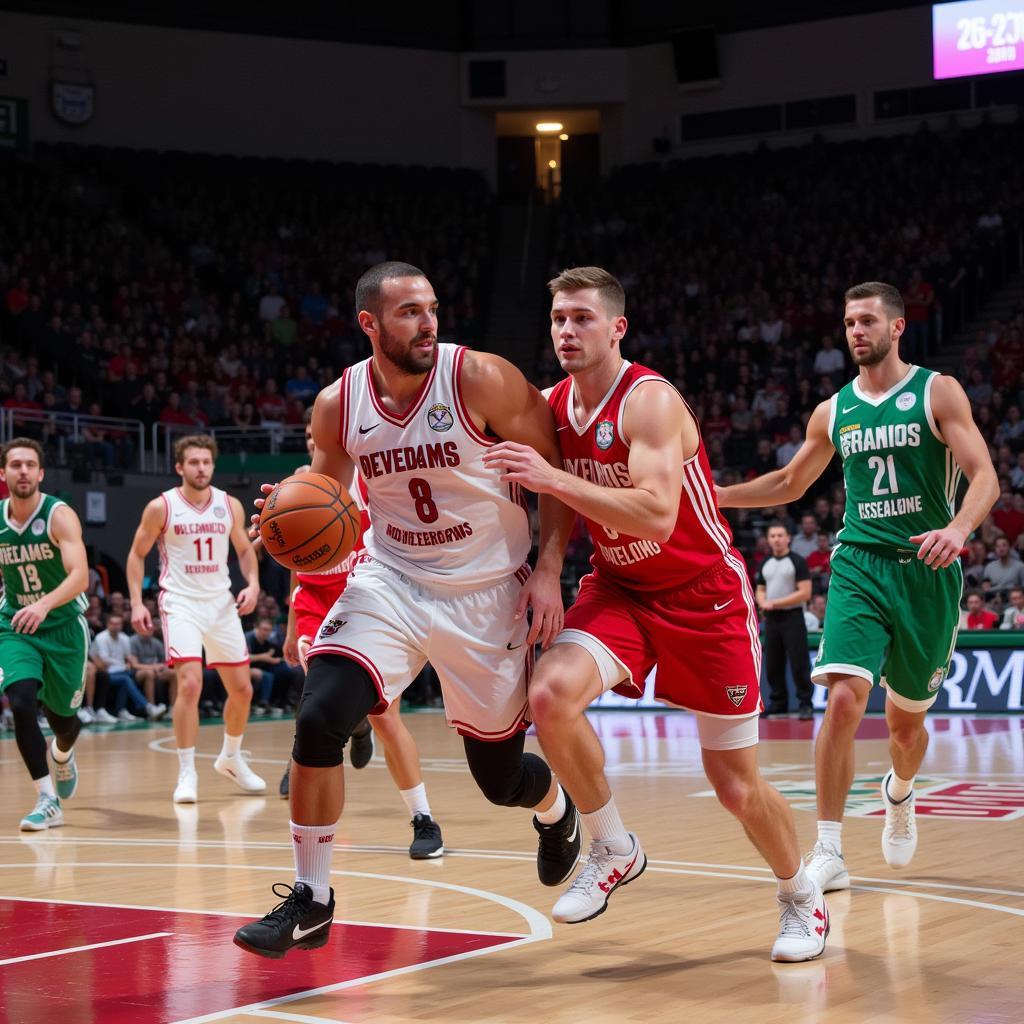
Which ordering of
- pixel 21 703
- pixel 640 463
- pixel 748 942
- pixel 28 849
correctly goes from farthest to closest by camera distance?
pixel 21 703 < pixel 28 849 < pixel 748 942 < pixel 640 463

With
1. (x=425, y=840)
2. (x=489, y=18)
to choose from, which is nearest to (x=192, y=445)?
(x=425, y=840)

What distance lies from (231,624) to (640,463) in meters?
5.63

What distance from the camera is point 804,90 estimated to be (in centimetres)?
2759

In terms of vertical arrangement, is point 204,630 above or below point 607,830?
above

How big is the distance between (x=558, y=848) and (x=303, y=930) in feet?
3.56

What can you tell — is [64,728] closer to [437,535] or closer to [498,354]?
[437,535]

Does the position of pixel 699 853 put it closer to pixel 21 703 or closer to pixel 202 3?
pixel 21 703

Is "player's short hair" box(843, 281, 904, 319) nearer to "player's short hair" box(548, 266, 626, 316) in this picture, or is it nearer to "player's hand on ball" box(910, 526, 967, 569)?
"player's hand on ball" box(910, 526, 967, 569)

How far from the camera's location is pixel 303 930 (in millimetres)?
4258

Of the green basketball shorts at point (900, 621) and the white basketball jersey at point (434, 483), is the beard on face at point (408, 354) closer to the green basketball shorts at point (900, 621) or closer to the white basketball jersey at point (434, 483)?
the white basketball jersey at point (434, 483)

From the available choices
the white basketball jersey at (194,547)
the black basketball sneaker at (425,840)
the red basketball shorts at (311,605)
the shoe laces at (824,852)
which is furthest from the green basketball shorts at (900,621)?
the white basketball jersey at (194,547)

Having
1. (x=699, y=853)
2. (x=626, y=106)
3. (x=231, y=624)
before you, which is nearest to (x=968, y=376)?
(x=626, y=106)

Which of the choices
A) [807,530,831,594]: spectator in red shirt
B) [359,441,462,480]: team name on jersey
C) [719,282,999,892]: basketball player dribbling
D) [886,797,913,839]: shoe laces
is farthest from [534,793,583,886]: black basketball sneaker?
[807,530,831,594]: spectator in red shirt

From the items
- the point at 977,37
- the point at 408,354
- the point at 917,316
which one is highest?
the point at 977,37
